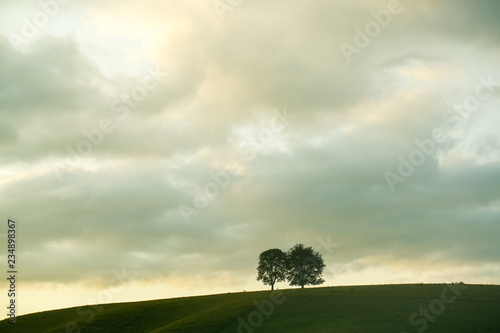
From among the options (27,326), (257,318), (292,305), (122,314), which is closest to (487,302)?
(292,305)

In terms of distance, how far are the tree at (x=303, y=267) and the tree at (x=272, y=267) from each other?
1717 millimetres

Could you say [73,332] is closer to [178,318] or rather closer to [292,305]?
[178,318]

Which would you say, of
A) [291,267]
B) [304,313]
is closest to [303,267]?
[291,267]

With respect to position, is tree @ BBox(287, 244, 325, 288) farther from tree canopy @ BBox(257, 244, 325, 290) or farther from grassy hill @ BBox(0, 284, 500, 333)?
grassy hill @ BBox(0, 284, 500, 333)

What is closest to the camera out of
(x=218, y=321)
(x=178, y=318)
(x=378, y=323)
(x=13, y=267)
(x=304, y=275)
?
(x=13, y=267)

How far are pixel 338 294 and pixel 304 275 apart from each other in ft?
107

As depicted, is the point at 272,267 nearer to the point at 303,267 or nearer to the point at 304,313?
the point at 303,267

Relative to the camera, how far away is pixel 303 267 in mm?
116625

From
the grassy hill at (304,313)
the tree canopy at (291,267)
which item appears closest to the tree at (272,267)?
the tree canopy at (291,267)

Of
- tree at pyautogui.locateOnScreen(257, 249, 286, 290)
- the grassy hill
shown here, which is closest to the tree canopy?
tree at pyautogui.locateOnScreen(257, 249, 286, 290)

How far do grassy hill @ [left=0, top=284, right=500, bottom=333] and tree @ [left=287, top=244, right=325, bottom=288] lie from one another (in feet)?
79.5

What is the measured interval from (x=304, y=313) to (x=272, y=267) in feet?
145

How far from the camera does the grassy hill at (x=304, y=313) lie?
210ft

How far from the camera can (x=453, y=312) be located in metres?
67.6
